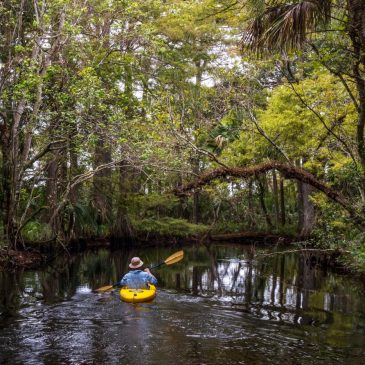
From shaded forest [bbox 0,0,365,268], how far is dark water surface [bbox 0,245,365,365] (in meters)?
1.77

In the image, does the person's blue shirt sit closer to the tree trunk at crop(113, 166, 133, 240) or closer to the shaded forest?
the shaded forest

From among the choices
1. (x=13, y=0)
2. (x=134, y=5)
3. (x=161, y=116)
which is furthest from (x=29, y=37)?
(x=161, y=116)

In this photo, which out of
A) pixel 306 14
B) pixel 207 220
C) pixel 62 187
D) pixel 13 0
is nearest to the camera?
pixel 306 14

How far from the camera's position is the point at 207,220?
38656mm

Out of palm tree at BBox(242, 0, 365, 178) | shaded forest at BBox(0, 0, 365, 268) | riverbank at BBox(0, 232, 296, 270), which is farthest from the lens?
riverbank at BBox(0, 232, 296, 270)

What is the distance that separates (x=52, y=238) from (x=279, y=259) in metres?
10.3

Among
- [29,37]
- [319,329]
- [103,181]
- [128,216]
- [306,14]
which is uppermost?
[29,37]

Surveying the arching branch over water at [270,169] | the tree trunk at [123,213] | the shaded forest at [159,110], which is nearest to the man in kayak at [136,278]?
the shaded forest at [159,110]

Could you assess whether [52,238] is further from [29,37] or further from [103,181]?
[29,37]

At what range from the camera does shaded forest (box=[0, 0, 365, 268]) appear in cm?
1098

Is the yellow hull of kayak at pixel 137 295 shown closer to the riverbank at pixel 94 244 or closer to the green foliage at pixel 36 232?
the riverbank at pixel 94 244

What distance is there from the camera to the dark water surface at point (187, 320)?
295 inches

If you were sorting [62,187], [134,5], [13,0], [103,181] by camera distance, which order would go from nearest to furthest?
[13,0] → [134,5] → [62,187] → [103,181]

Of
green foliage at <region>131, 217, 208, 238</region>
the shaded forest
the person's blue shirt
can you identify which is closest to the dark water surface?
the person's blue shirt
